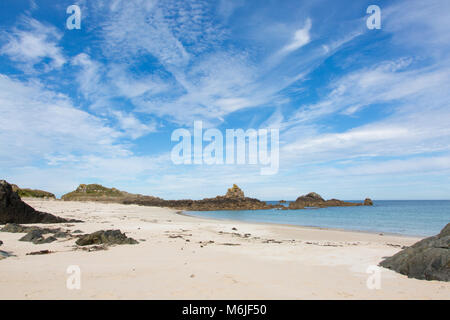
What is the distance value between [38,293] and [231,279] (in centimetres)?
375

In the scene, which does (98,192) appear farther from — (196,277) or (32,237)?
(196,277)

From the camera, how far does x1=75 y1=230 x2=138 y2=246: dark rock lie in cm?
1018

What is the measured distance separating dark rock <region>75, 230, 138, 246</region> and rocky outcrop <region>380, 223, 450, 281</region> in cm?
947

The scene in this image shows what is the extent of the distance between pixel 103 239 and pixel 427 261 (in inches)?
419

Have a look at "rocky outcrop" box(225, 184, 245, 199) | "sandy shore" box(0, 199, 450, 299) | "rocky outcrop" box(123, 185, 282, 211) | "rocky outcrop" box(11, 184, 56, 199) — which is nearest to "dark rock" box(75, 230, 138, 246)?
"sandy shore" box(0, 199, 450, 299)

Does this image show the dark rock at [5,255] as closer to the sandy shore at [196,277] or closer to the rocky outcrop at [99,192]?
the sandy shore at [196,277]

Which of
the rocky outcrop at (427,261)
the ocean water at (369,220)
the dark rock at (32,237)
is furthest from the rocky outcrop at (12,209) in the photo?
the ocean water at (369,220)

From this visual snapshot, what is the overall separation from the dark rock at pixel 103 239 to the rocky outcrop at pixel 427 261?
947 cm

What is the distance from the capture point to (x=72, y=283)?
18.0ft

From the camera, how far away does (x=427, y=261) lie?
652cm

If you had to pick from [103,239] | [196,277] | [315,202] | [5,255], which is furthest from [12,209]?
[315,202]

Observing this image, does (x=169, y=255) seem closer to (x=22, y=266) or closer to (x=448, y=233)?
(x=22, y=266)

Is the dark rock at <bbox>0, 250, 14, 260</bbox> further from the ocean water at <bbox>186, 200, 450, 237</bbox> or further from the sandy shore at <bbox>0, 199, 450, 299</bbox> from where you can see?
the ocean water at <bbox>186, 200, 450, 237</bbox>
